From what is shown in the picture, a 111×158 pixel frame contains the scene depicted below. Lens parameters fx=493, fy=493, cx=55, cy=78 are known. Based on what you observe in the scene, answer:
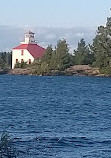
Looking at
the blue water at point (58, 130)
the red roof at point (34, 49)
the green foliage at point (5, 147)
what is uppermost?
the red roof at point (34, 49)

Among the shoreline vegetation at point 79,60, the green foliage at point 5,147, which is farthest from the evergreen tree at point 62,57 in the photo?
the green foliage at point 5,147

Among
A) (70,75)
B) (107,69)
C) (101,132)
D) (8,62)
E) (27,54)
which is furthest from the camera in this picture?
(8,62)

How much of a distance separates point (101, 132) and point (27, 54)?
124439mm

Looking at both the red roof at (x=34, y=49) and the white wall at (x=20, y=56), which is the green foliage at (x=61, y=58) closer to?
the red roof at (x=34, y=49)

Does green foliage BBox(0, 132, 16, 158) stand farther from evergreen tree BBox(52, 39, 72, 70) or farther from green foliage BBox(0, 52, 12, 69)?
green foliage BBox(0, 52, 12, 69)

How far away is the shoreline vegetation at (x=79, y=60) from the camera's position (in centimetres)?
12431

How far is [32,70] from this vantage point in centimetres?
13600

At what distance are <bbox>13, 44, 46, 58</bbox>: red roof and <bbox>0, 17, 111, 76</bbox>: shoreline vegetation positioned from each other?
12.5 meters

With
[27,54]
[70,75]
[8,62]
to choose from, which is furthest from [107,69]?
[8,62]

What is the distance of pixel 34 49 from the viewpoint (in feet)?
511

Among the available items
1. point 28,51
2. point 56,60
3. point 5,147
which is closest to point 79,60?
point 56,60

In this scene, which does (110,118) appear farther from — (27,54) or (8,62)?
(8,62)

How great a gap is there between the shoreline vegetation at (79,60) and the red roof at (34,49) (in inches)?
491

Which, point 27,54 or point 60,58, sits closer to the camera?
Answer: point 60,58
